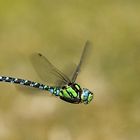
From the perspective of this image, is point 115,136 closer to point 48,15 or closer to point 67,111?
point 67,111

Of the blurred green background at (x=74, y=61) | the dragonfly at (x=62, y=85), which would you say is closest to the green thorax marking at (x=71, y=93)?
the dragonfly at (x=62, y=85)

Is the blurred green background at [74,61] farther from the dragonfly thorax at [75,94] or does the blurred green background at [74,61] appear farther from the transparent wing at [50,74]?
the dragonfly thorax at [75,94]

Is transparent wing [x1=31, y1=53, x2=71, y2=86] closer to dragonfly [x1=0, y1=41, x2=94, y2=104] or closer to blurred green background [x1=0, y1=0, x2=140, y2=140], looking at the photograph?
dragonfly [x1=0, y1=41, x2=94, y2=104]

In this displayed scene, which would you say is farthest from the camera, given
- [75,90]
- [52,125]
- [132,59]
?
[132,59]

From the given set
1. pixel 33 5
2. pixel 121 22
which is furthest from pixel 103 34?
pixel 33 5

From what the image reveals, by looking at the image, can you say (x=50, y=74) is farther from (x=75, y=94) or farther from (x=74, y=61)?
(x=74, y=61)

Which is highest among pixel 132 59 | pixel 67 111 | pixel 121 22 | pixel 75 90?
pixel 121 22
